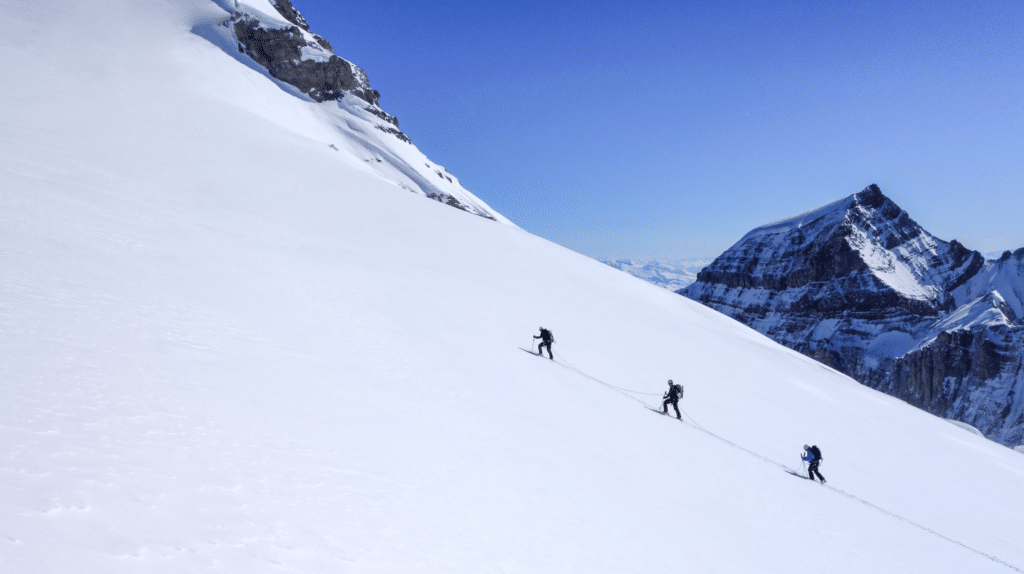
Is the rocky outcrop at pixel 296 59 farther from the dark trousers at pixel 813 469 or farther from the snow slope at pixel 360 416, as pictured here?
the dark trousers at pixel 813 469

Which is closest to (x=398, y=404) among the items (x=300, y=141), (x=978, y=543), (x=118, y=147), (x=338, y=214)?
(x=978, y=543)

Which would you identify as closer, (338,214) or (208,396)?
(208,396)

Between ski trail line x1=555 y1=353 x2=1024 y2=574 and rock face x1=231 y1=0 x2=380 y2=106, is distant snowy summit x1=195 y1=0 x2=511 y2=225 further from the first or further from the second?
ski trail line x1=555 y1=353 x2=1024 y2=574

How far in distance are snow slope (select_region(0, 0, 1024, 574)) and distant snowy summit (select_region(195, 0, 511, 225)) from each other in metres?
53.5

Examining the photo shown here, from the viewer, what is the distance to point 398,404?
359 inches

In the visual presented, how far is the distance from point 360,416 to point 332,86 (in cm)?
10102

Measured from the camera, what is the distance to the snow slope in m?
4.86

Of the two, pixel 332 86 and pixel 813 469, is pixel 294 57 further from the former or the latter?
pixel 813 469

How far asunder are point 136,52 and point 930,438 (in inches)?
2905

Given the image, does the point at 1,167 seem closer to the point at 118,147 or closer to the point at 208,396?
the point at 118,147

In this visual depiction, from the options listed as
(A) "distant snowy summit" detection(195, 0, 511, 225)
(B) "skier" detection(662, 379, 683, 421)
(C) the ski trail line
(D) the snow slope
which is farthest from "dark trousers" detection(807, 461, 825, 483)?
(A) "distant snowy summit" detection(195, 0, 511, 225)

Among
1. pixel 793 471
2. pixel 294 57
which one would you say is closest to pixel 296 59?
pixel 294 57

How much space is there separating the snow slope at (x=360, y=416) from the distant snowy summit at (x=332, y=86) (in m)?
53.5

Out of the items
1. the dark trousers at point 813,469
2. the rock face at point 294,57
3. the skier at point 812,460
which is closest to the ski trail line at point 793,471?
the dark trousers at point 813,469
